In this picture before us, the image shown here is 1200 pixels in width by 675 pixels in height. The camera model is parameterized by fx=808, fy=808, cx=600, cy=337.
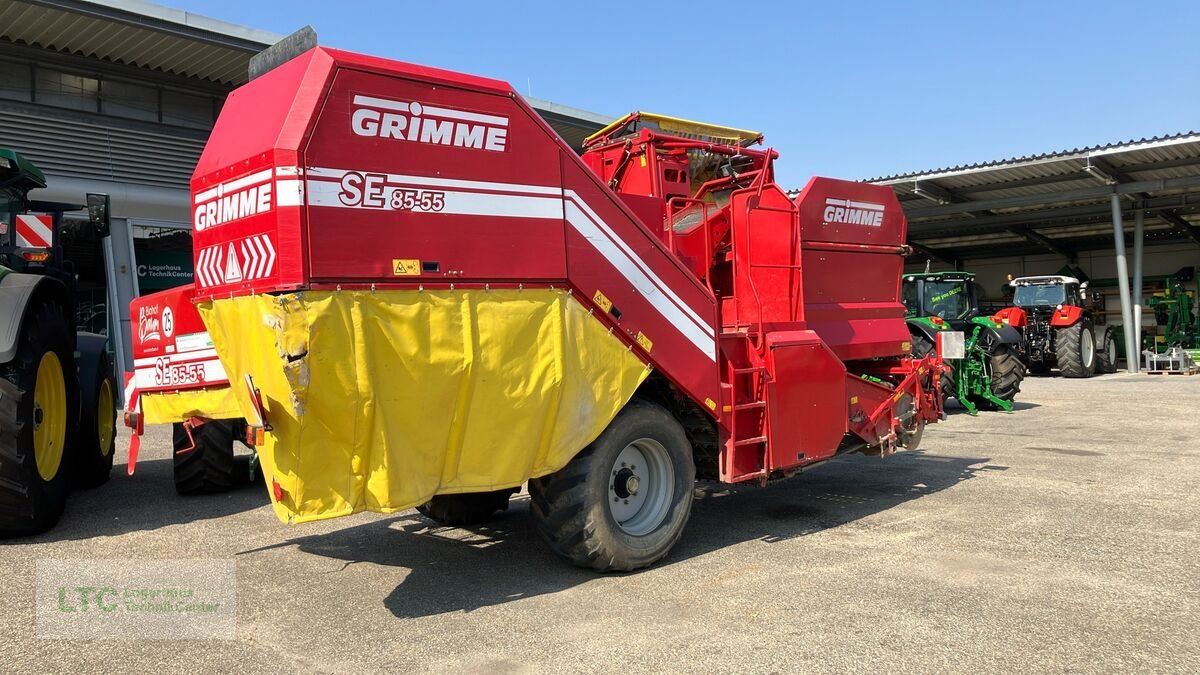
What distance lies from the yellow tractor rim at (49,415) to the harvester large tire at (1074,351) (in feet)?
63.1

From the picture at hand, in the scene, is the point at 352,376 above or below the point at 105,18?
below

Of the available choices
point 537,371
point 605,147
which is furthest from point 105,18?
point 537,371

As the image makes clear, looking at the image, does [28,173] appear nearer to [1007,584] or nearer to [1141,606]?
[1007,584]

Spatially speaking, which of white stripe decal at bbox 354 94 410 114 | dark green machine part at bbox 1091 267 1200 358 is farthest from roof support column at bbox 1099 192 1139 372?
white stripe decal at bbox 354 94 410 114

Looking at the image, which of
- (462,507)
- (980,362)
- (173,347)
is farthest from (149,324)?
(980,362)

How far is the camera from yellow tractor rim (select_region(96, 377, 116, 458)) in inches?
299

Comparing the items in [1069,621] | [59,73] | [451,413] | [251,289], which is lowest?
[1069,621]

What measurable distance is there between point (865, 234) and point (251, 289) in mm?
4906

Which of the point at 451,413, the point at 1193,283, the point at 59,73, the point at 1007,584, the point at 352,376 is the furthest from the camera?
the point at 1193,283

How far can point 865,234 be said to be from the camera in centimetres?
677

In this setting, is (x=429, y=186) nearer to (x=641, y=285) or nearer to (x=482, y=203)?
(x=482, y=203)

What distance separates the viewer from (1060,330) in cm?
1877

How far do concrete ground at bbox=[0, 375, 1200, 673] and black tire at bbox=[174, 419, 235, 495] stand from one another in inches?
6.8

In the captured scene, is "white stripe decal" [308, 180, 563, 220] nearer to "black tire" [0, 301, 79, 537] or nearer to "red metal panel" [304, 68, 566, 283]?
"red metal panel" [304, 68, 566, 283]
